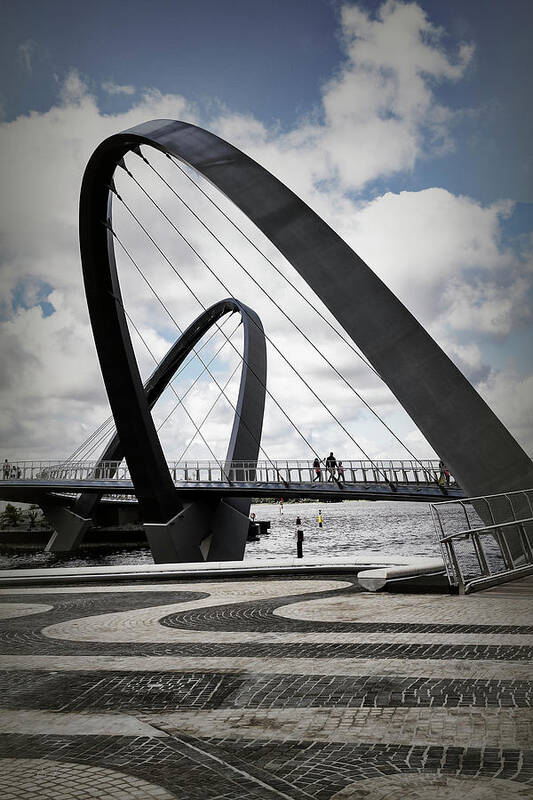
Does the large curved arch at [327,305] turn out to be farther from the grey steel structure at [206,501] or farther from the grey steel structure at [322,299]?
the grey steel structure at [206,501]

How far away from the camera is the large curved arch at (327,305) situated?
42.1 feet

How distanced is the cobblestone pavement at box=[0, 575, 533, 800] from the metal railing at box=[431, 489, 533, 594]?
3.78 feet

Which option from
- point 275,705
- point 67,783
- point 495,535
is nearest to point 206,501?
point 495,535

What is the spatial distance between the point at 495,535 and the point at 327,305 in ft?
22.5

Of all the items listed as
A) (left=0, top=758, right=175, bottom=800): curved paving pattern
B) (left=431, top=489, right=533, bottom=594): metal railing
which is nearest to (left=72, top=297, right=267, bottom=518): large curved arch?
(left=431, top=489, right=533, bottom=594): metal railing

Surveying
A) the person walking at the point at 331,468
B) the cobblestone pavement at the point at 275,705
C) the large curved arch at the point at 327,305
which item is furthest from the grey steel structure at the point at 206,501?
the cobblestone pavement at the point at 275,705

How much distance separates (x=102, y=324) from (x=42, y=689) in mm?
21026

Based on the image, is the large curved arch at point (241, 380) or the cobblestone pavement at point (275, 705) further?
the large curved arch at point (241, 380)

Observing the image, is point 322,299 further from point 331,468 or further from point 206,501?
point 206,501

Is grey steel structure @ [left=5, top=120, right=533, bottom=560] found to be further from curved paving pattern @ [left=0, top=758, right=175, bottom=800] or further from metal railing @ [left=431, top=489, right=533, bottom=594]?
curved paving pattern @ [left=0, top=758, right=175, bottom=800]

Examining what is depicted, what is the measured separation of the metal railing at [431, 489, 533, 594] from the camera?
30.1 feet

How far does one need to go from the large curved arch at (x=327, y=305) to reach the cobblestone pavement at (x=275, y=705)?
511 centimetres

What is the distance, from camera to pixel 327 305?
15.3m

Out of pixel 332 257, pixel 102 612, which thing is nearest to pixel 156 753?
pixel 102 612
